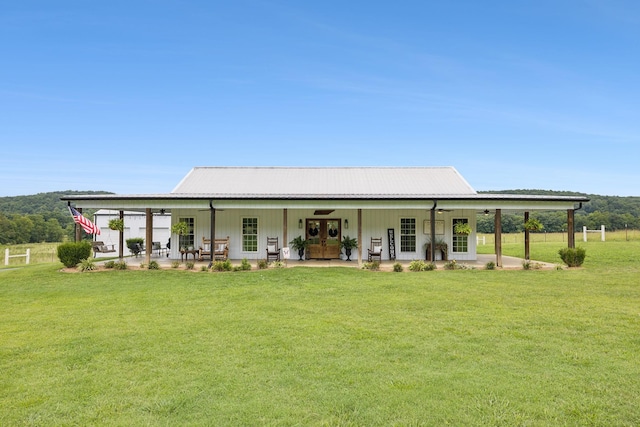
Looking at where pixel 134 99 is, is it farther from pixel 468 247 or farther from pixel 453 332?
pixel 453 332

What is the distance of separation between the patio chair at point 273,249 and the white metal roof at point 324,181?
210cm

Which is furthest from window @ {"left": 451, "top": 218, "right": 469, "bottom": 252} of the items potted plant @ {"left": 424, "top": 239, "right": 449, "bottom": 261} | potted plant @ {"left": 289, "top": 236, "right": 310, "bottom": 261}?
potted plant @ {"left": 289, "top": 236, "right": 310, "bottom": 261}

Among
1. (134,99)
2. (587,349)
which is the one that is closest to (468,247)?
(587,349)

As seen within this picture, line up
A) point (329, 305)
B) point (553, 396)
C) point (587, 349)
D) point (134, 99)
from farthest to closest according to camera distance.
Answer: point (134, 99), point (329, 305), point (587, 349), point (553, 396)

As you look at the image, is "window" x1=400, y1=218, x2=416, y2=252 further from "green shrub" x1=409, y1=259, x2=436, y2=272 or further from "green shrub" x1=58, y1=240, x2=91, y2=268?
"green shrub" x1=58, y1=240, x2=91, y2=268

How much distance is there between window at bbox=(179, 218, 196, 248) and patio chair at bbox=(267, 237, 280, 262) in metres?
3.39

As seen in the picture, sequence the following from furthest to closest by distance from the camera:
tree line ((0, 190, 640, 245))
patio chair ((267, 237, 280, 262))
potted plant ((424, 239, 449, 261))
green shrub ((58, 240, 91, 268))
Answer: tree line ((0, 190, 640, 245)) < potted plant ((424, 239, 449, 261)) < patio chair ((267, 237, 280, 262)) < green shrub ((58, 240, 91, 268))

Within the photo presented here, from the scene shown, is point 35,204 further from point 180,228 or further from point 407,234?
point 407,234

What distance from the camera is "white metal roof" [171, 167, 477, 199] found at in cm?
1752

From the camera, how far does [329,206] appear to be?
1388 centimetres

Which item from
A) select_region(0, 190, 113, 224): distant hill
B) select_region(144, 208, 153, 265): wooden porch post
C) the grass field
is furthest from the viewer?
select_region(0, 190, 113, 224): distant hill

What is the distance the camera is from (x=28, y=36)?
16344mm

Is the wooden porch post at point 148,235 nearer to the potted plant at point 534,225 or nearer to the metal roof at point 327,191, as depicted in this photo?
the metal roof at point 327,191

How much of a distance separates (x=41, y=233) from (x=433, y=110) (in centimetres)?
4049
